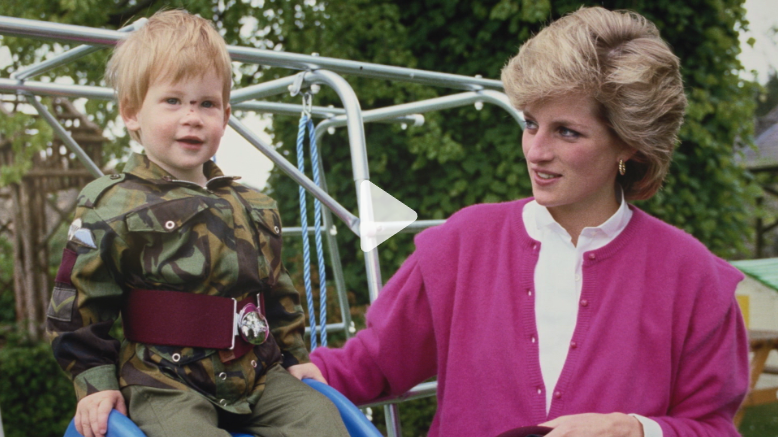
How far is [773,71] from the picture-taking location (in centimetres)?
730

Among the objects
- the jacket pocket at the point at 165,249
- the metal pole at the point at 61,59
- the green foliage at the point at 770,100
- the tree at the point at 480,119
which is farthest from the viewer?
the green foliage at the point at 770,100

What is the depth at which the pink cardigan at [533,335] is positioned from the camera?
51.5 inches

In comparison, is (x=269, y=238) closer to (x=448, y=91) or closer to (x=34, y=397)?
→ (x=448, y=91)

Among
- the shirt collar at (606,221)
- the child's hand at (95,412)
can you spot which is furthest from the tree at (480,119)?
the child's hand at (95,412)

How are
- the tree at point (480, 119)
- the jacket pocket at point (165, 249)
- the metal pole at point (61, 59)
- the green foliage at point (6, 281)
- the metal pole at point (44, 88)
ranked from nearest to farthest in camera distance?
the jacket pocket at point (165, 249) → the metal pole at point (61, 59) → the metal pole at point (44, 88) → the tree at point (480, 119) → the green foliage at point (6, 281)

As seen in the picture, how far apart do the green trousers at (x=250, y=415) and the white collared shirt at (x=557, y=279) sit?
40 centimetres

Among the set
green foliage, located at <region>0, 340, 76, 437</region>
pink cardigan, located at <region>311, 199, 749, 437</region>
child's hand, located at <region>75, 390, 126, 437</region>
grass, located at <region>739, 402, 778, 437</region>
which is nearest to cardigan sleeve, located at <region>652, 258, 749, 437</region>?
pink cardigan, located at <region>311, 199, 749, 437</region>

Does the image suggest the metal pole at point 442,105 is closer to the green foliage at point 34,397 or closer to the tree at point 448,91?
the tree at point 448,91

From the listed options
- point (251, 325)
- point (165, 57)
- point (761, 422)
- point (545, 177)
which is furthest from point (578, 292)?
point (761, 422)

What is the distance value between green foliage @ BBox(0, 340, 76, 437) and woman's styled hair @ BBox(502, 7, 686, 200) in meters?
Result: 3.70

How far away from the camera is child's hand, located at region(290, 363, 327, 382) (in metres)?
1.39

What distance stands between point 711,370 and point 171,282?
3.00 feet

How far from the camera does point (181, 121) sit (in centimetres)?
123
